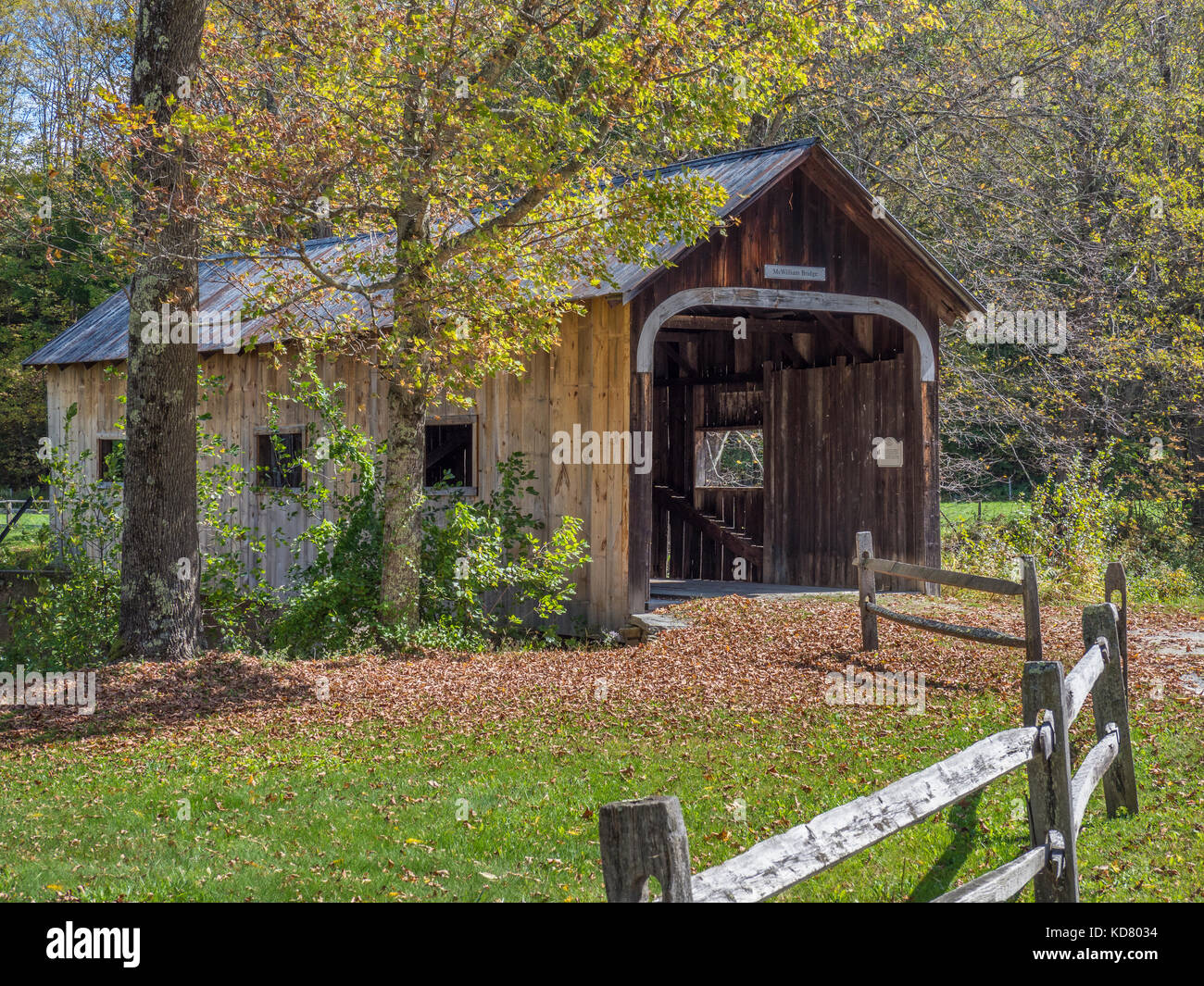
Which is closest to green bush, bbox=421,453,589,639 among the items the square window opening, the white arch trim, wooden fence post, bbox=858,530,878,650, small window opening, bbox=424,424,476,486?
small window opening, bbox=424,424,476,486

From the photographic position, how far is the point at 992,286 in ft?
70.8

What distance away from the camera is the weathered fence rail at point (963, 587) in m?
9.55

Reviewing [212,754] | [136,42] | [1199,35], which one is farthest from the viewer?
[1199,35]

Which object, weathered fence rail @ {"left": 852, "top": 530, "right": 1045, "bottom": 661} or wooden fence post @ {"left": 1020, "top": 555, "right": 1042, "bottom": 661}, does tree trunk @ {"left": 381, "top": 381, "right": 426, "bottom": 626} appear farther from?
wooden fence post @ {"left": 1020, "top": 555, "right": 1042, "bottom": 661}

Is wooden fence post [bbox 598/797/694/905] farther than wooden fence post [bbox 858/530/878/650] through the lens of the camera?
No

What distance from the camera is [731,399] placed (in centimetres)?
1902

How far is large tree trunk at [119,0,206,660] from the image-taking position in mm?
11531

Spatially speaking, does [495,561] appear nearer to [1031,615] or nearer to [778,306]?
[778,306]

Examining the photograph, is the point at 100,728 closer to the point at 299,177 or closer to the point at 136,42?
the point at 299,177

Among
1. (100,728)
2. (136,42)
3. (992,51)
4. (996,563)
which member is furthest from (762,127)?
(100,728)

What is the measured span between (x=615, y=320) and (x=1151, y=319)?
1240cm

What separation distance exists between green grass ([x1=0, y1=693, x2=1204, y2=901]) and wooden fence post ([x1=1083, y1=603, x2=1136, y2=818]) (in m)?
0.16

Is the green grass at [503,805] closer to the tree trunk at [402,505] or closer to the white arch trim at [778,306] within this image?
the tree trunk at [402,505]
